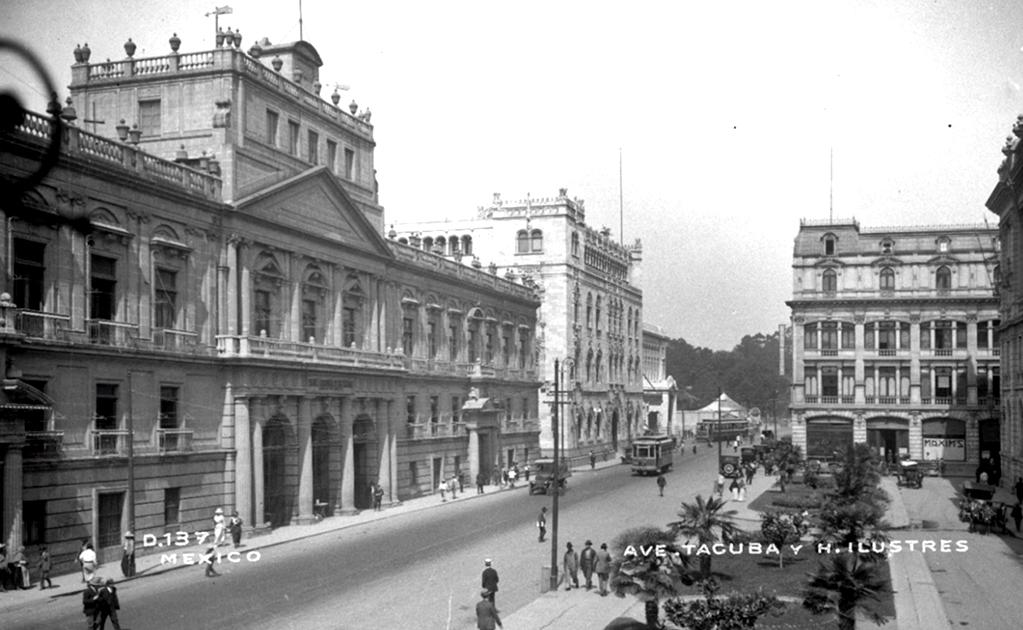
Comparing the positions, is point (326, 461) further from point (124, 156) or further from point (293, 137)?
point (124, 156)

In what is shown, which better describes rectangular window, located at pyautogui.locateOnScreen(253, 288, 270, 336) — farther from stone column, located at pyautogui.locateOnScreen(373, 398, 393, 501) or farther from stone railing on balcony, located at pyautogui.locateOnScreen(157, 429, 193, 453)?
stone column, located at pyautogui.locateOnScreen(373, 398, 393, 501)

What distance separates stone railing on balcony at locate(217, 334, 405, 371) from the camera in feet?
139

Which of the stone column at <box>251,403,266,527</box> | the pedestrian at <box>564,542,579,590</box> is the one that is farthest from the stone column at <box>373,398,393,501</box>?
the pedestrian at <box>564,542,579,590</box>

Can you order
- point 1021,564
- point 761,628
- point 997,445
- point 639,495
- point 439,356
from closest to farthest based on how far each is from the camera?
point 761,628
point 1021,564
point 639,495
point 439,356
point 997,445

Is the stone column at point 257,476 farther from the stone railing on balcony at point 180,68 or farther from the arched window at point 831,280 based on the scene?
the arched window at point 831,280

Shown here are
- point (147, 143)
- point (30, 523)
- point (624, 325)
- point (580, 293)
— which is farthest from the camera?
point (624, 325)

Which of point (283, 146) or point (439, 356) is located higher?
point (283, 146)

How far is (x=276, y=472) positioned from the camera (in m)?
46.4

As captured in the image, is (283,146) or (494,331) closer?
(283,146)

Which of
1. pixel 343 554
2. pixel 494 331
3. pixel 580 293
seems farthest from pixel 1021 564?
pixel 580 293

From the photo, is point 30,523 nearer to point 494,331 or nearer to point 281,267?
point 281,267

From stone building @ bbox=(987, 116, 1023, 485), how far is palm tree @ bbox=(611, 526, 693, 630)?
3607cm

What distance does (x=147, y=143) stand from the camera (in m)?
44.2

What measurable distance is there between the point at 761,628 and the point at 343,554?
17.5 metres
